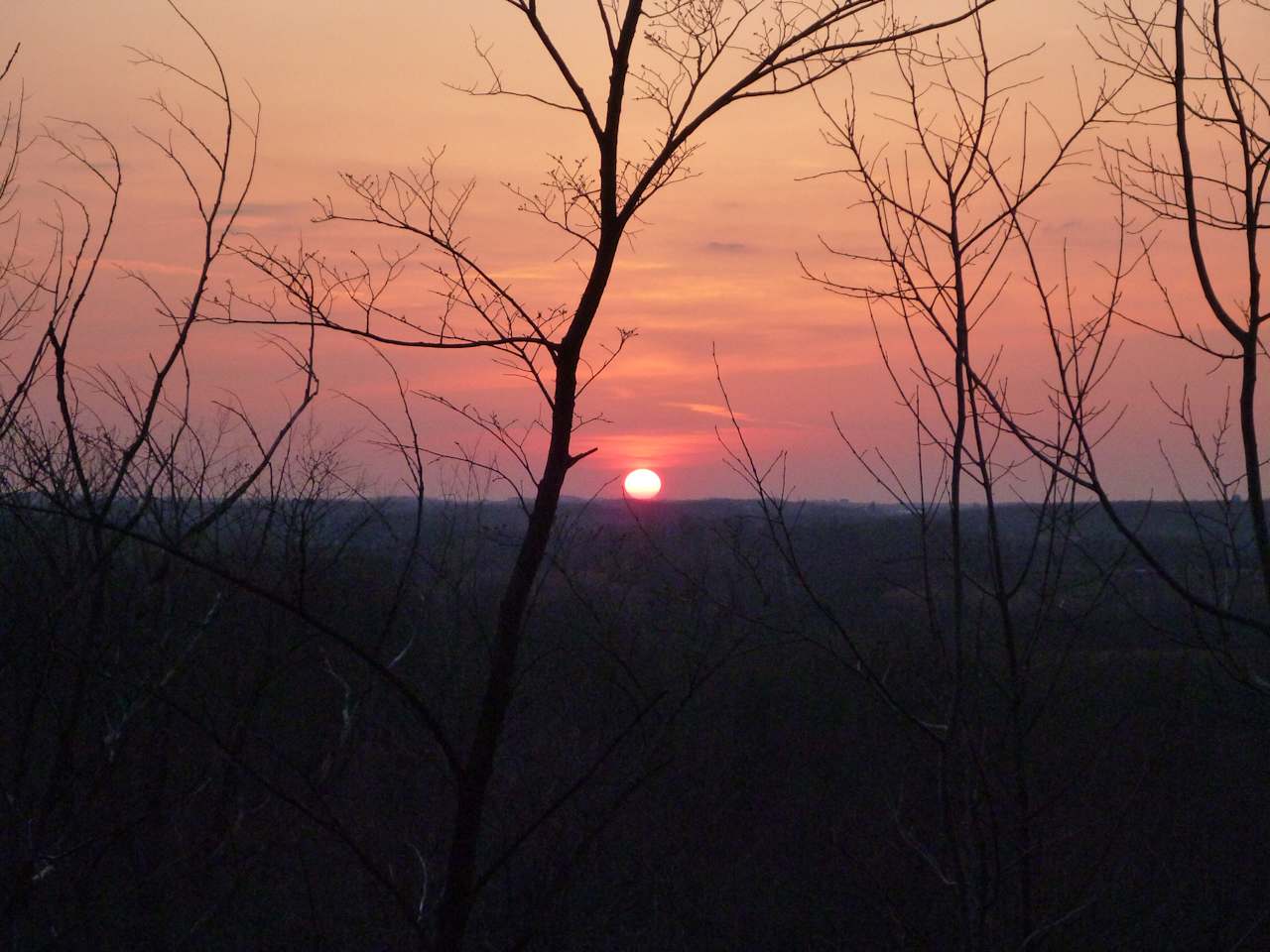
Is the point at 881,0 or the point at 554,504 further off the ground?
the point at 881,0

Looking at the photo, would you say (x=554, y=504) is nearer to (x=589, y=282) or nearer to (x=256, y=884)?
(x=589, y=282)

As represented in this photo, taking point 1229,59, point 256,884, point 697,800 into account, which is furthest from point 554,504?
point 697,800

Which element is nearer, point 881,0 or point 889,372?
point 881,0

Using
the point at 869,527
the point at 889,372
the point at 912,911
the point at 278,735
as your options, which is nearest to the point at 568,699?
the point at 278,735

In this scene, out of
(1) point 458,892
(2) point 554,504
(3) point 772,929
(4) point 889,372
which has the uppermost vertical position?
(4) point 889,372

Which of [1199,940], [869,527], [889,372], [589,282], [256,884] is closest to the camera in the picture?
[589,282]

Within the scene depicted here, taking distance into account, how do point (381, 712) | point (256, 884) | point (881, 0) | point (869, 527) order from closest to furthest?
point (881, 0) < point (256, 884) < point (381, 712) < point (869, 527)

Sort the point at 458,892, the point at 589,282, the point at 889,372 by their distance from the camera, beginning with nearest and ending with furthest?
1. the point at 458,892
2. the point at 589,282
3. the point at 889,372

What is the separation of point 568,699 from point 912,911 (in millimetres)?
6996

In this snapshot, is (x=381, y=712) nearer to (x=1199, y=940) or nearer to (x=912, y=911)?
(x=912, y=911)

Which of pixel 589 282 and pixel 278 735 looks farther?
pixel 278 735

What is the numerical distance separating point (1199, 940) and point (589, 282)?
1655 centimetres

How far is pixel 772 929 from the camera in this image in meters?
17.9

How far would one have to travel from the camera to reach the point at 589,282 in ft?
9.56
